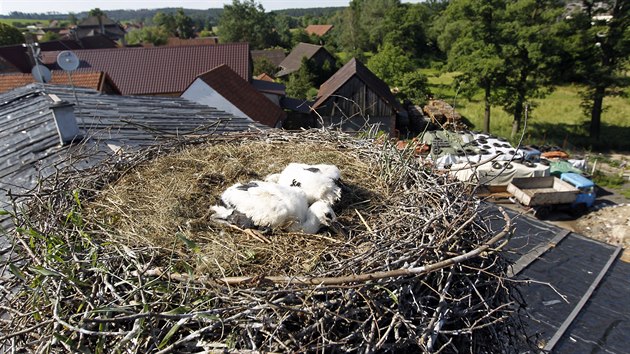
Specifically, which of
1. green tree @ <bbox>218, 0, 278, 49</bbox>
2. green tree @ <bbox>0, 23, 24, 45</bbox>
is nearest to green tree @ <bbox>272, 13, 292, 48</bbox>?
green tree @ <bbox>218, 0, 278, 49</bbox>

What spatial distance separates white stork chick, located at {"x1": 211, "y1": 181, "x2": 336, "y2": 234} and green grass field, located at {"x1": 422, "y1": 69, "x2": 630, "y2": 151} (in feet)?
66.2

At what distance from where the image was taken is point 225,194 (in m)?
2.99

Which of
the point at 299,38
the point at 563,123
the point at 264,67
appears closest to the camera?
the point at 563,123

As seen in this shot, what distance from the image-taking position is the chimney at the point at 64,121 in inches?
194

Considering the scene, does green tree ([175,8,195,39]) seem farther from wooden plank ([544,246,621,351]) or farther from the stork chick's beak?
the stork chick's beak

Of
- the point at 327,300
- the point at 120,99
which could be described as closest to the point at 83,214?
the point at 327,300

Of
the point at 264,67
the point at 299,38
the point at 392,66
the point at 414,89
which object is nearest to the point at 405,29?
the point at 392,66

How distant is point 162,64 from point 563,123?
26.5 m

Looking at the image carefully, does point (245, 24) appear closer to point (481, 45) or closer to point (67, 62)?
point (481, 45)

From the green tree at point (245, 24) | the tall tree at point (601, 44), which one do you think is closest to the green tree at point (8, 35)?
the green tree at point (245, 24)

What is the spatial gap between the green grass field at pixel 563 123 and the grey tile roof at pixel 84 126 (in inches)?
680

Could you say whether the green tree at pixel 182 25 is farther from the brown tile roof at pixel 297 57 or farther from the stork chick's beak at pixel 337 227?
the stork chick's beak at pixel 337 227

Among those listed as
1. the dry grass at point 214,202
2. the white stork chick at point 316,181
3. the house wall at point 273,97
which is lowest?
the house wall at point 273,97

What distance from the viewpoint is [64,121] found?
16.5 feet
